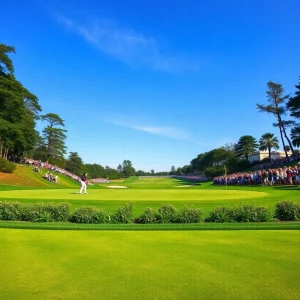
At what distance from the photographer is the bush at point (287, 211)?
12.5 meters

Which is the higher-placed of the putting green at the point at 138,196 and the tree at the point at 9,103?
the tree at the point at 9,103

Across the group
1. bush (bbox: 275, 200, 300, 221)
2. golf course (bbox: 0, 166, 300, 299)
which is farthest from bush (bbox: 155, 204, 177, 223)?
golf course (bbox: 0, 166, 300, 299)

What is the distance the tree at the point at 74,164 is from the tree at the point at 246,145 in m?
52.5

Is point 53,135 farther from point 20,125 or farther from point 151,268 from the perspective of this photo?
point 151,268

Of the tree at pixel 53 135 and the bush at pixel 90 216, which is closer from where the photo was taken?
the bush at pixel 90 216

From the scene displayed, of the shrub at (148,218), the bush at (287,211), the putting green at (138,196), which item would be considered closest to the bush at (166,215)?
the shrub at (148,218)

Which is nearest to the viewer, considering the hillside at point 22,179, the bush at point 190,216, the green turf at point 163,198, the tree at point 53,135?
the bush at point 190,216

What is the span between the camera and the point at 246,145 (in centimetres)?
10256

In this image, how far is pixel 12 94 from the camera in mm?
43906

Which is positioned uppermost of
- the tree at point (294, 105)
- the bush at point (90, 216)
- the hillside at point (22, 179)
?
the tree at point (294, 105)

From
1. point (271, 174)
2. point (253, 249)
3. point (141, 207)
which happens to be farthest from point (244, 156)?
point (253, 249)

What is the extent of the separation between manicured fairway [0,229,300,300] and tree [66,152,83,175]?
91699 mm

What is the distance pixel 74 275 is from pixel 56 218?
880 centimetres

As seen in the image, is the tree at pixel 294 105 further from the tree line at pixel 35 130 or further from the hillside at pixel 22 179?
the hillside at pixel 22 179
